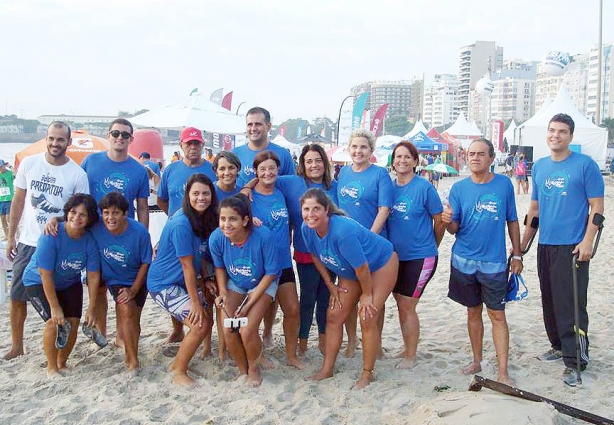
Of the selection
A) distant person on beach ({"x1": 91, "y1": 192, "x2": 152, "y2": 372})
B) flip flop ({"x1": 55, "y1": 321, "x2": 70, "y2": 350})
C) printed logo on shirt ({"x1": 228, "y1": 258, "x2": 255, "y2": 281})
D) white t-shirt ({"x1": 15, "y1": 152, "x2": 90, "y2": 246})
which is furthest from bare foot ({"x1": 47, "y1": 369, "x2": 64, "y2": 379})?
printed logo on shirt ({"x1": 228, "y1": 258, "x2": 255, "y2": 281})

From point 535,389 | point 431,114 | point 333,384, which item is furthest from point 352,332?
point 431,114

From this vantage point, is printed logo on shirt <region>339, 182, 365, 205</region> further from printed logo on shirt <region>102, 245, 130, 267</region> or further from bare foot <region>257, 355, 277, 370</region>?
printed logo on shirt <region>102, 245, 130, 267</region>

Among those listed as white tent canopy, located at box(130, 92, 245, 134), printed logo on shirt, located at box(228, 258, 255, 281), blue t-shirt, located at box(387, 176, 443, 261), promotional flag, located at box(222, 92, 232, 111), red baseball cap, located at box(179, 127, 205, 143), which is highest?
promotional flag, located at box(222, 92, 232, 111)

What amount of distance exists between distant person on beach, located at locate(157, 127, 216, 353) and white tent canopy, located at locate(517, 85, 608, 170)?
26.2 m

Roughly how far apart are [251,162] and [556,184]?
2.31 metres

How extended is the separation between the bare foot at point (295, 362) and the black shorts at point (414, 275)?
955mm

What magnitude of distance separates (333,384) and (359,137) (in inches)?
72.0

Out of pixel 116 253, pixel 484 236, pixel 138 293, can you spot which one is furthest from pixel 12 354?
pixel 484 236

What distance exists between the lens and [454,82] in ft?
541

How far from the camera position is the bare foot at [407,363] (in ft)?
14.3

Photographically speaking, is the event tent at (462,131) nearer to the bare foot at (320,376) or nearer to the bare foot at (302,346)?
the bare foot at (302,346)

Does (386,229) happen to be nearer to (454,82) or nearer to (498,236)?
(498,236)

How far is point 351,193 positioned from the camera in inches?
170

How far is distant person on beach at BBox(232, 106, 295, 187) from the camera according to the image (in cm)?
453
